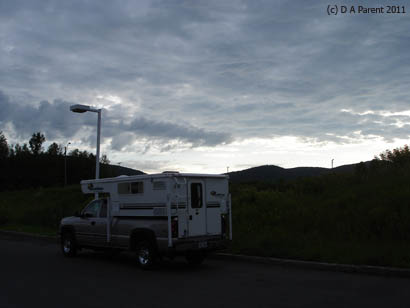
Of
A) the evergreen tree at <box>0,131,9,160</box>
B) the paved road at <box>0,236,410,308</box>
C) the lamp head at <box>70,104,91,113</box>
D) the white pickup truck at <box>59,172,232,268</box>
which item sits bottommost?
the paved road at <box>0,236,410,308</box>

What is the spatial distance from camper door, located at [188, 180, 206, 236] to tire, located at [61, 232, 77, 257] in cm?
495

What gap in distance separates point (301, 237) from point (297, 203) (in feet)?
13.9

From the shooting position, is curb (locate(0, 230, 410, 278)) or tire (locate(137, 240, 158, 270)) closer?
curb (locate(0, 230, 410, 278))

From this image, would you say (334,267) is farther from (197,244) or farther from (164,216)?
(164,216)

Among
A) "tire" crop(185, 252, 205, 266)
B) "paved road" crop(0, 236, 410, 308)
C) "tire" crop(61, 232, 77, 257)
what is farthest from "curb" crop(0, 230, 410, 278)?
"tire" crop(61, 232, 77, 257)

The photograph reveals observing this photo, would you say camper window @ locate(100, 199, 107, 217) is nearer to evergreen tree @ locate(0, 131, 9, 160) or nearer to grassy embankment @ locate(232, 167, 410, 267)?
grassy embankment @ locate(232, 167, 410, 267)

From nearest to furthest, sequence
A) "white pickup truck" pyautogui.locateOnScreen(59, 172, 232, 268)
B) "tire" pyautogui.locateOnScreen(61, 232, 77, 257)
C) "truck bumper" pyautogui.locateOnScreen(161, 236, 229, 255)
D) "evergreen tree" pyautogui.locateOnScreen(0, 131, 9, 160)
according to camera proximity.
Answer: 1. "truck bumper" pyautogui.locateOnScreen(161, 236, 229, 255)
2. "white pickup truck" pyautogui.locateOnScreen(59, 172, 232, 268)
3. "tire" pyautogui.locateOnScreen(61, 232, 77, 257)
4. "evergreen tree" pyautogui.locateOnScreen(0, 131, 9, 160)

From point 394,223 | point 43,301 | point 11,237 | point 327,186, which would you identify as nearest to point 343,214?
point 394,223

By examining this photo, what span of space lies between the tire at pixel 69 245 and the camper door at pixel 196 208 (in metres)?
4.95

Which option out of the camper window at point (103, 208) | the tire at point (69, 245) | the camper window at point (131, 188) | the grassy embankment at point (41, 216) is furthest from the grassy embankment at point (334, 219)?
the tire at point (69, 245)

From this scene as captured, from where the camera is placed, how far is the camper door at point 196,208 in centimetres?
1160

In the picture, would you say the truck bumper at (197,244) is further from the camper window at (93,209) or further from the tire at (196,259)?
the camper window at (93,209)

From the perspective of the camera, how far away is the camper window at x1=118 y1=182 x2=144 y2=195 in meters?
12.2

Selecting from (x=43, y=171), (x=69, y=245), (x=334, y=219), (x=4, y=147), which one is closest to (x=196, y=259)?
(x=69, y=245)
